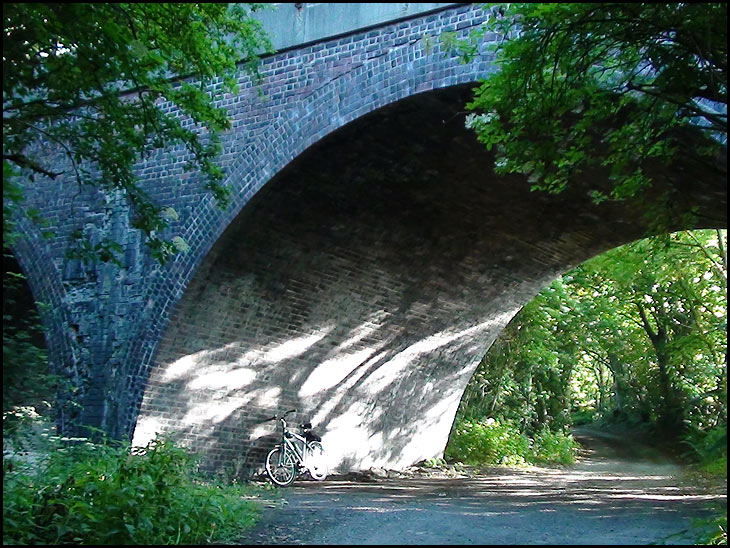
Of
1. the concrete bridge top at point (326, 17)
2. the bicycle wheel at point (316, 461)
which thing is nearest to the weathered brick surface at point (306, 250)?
the concrete bridge top at point (326, 17)

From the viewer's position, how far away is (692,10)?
15.0 ft

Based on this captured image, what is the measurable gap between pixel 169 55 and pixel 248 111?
282 centimetres

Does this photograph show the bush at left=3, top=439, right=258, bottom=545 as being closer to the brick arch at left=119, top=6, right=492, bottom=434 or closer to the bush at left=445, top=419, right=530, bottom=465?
the brick arch at left=119, top=6, right=492, bottom=434

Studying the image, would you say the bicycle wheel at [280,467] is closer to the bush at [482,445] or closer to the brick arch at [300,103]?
the brick arch at [300,103]

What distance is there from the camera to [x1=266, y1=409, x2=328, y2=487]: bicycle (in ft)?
36.3

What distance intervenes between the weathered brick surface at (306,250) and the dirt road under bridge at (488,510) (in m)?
1.65

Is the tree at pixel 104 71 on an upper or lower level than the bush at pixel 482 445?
upper

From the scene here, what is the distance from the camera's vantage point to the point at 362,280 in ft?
38.3

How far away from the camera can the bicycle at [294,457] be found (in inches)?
436

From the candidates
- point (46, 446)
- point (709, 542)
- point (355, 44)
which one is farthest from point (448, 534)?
point (355, 44)

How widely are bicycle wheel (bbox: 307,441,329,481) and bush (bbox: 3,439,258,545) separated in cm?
450

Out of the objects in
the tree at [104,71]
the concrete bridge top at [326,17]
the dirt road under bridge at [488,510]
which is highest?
the concrete bridge top at [326,17]

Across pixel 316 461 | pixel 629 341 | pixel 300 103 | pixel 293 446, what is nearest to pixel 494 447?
pixel 316 461

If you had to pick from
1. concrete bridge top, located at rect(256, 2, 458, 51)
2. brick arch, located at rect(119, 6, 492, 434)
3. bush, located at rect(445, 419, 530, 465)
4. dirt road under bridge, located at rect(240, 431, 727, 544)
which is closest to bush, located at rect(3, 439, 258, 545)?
dirt road under bridge, located at rect(240, 431, 727, 544)
